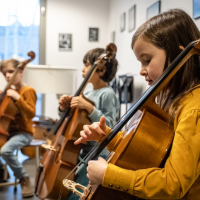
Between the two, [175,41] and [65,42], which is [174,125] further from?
[65,42]

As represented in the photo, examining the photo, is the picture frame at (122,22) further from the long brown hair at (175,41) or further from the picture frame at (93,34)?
the long brown hair at (175,41)

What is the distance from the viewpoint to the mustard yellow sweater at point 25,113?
8.39 ft

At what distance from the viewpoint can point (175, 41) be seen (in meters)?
0.93

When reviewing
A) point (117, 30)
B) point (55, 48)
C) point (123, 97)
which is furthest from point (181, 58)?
point (55, 48)

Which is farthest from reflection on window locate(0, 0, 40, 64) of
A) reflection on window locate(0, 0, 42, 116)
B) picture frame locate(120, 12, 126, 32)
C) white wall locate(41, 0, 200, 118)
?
picture frame locate(120, 12, 126, 32)

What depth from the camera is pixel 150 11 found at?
2779 mm

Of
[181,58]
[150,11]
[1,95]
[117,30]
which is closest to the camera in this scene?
[181,58]

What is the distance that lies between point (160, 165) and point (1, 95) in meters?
1.92

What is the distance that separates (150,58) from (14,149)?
1874 mm

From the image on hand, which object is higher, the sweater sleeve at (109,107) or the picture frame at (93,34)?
the picture frame at (93,34)

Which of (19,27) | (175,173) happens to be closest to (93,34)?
(19,27)

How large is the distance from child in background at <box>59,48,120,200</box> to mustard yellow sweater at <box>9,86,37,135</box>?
2.28 ft

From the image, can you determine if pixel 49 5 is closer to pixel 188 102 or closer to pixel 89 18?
pixel 89 18

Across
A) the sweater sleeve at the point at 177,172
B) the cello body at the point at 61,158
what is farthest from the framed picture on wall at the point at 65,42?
the sweater sleeve at the point at 177,172
